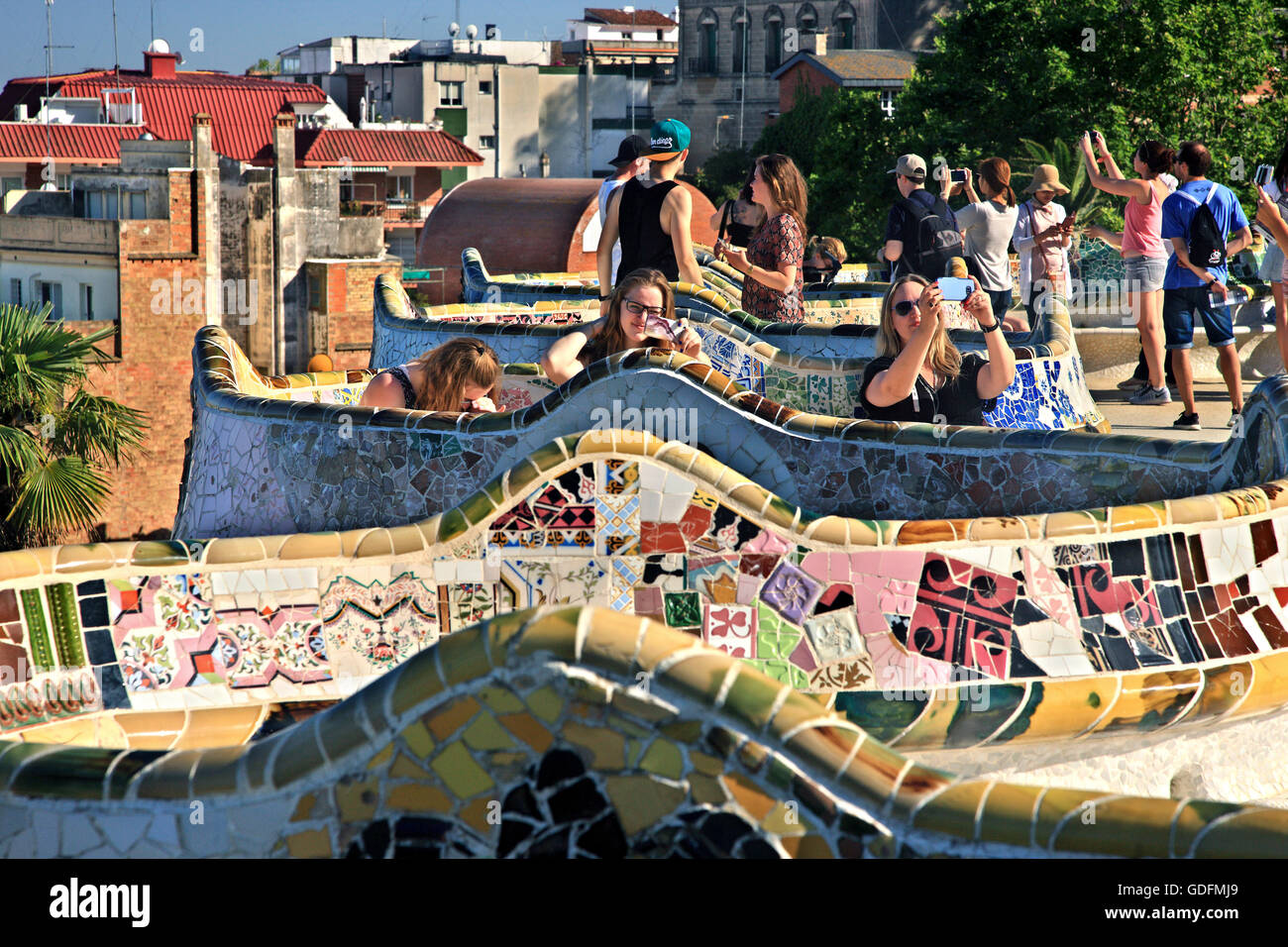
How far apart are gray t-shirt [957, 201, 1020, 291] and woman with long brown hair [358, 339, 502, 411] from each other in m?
4.36

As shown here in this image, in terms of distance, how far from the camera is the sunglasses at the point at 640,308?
19.9ft

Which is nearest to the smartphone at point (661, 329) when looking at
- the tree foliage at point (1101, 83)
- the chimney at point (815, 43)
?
the tree foliage at point (1101, 83)

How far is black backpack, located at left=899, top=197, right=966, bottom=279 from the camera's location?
8648 mm

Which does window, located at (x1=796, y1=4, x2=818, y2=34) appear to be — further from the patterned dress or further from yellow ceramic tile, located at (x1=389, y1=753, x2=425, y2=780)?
yellow ceramic tile, located at (x1=389, y1=753, x2=425, y2=780)

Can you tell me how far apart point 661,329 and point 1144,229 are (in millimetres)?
3589

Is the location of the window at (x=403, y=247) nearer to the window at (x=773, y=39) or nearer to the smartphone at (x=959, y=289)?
the window at (x=773, y=39)

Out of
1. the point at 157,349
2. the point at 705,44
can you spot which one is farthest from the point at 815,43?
the point at 157,349

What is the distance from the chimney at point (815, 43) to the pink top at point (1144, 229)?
58.5 m

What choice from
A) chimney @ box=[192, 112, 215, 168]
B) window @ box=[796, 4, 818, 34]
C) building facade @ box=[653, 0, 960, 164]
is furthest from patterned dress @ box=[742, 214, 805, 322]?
window @ box=[796, 4, 818, 34]

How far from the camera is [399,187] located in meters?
56.1

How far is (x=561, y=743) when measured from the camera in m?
2.41

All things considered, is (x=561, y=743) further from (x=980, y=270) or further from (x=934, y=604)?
(x=980, y=270)

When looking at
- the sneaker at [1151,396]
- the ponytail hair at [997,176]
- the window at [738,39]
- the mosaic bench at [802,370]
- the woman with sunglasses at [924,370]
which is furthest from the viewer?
the window at [738,39]
